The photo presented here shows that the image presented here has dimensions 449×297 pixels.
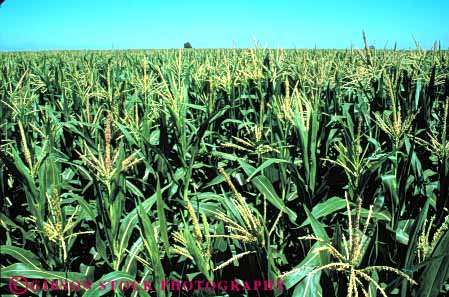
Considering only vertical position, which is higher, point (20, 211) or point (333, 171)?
point (333, 171)

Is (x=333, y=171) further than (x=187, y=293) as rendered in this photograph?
Yes

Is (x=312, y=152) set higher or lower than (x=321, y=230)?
higher

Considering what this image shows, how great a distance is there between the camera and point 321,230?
115 cm

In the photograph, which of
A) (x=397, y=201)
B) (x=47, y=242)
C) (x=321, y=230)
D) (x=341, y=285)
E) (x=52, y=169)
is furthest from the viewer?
(x=52, y=169)

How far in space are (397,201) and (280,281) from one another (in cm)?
75

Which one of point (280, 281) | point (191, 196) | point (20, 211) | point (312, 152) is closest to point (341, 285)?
point (280, 281)

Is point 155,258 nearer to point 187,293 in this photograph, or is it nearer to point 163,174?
point 187,293

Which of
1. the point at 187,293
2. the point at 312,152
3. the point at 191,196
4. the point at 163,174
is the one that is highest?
the point at 312,152

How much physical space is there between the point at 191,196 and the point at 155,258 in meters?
0.97

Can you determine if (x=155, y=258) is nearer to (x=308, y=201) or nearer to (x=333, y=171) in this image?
(x=308, y=201)

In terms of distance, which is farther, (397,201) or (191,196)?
(191,196)

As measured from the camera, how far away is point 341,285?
0.98 m

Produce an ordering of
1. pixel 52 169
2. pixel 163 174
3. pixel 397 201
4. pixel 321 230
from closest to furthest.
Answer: pixel 321 230
pixel 397 201
pixel 52 169
pixel 163 174

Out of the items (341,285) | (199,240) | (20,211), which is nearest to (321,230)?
(341,285)
